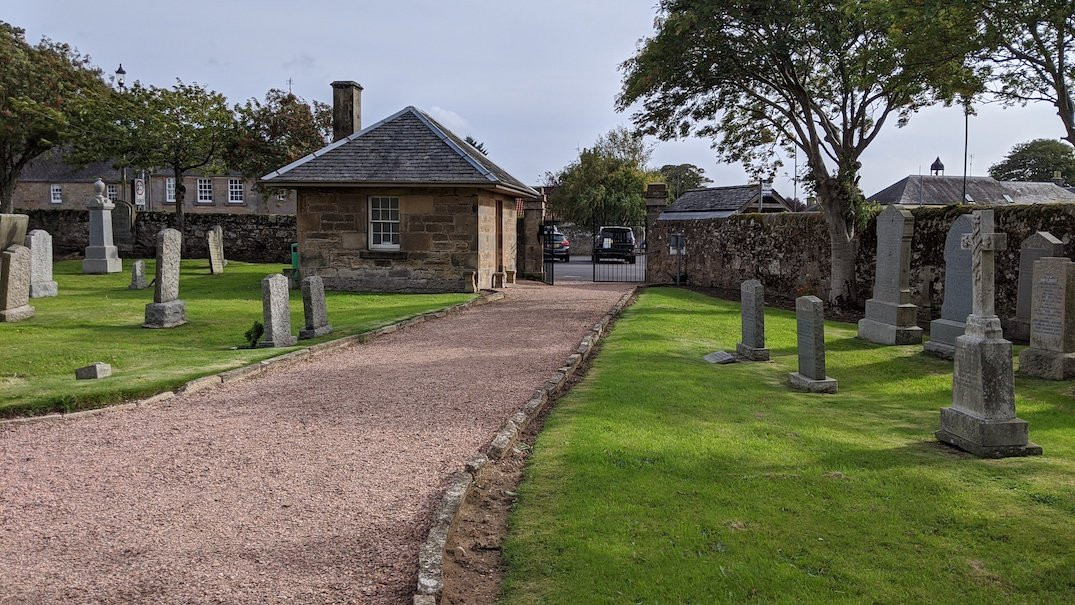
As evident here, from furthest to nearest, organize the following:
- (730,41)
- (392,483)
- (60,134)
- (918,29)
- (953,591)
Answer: (60,134)
(730,41)
(918,29)
(392,483)
(953,591)

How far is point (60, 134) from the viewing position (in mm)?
32000

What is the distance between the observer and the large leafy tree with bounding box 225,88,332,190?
3275 centimetres

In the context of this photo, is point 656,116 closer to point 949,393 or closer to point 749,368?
point 749,368

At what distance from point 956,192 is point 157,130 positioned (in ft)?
152

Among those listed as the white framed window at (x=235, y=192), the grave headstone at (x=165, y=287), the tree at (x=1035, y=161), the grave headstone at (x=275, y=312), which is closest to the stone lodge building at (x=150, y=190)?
the white framed window at (x=235, y=192)

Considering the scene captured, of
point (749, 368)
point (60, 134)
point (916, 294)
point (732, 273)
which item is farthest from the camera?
point (60, 134)

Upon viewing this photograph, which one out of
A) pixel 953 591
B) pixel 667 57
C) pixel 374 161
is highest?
pixel 667 57

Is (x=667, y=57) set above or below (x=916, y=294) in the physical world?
above

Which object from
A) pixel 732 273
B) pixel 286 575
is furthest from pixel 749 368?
pixel 732 273

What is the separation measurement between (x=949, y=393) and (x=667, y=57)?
38.6 feet

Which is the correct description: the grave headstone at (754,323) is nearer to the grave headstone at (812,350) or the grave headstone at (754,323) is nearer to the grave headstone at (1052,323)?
the grave headstone at (812,350)

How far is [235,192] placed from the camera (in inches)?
2303

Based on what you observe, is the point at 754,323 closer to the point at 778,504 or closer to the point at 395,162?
the point at 778,504

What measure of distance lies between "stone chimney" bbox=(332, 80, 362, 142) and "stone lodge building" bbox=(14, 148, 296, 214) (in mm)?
32452
